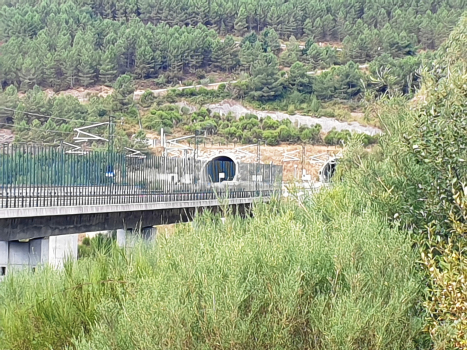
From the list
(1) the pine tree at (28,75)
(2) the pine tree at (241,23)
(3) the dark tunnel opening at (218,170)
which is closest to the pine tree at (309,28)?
(2) the pine tree at (241,23)

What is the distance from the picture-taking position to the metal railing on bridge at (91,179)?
16.8 meters

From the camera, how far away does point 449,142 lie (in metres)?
6.97

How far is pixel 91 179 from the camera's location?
70.6ft

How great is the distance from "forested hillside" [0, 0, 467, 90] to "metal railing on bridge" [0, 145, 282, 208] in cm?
6785

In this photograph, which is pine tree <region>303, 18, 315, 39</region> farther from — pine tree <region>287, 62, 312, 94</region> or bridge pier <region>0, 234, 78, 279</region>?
bridge pier <region>0, 234, 78, 279</region>

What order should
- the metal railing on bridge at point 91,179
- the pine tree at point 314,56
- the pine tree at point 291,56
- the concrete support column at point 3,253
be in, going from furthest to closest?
1. the pine tree at point 291,56
2. the pine tree at point 314,56
3. the metal railing on bridge at point 91,179
4. the concrete support column at point 3,253

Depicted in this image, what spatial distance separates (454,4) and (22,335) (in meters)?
119

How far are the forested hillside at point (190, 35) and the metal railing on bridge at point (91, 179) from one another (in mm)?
67852

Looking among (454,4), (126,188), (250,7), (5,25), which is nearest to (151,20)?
(250,7)

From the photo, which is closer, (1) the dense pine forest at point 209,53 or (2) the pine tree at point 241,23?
(1) the dense pine forest at point 209,53

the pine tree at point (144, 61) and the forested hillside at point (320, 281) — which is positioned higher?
the pine tree at point (144, 61)

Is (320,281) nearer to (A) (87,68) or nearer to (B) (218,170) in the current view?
(B) (218,170)

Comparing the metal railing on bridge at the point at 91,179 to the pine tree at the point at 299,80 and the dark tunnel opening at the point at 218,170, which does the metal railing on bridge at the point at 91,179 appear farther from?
the pine tree at the point at 299,80

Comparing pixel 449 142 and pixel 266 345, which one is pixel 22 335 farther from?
pixel 449 142
